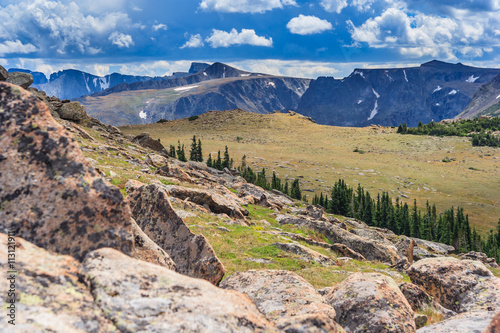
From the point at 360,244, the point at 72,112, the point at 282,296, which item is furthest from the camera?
the point at 72,112

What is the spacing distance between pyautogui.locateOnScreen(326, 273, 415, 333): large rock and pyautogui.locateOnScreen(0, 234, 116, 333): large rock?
7.78 m

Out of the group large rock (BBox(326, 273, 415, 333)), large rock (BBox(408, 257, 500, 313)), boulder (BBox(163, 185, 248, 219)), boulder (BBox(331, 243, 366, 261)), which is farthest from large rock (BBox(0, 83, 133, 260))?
boulder (BBox(331, 243, 366, 261))

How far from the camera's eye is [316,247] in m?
30.7

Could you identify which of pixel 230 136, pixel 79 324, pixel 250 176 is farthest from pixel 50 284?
pixel 230 136

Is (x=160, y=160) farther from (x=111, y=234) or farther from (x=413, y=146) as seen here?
(x=413, y=146)

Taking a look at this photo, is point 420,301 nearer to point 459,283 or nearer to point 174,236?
point 459,283

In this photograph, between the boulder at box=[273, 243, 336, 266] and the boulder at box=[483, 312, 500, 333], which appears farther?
the boulder at box=[273, 243, 336, 266]

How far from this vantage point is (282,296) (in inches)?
391

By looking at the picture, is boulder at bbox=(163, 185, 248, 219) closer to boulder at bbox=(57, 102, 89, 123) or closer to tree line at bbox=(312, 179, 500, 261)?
boulder at bbox=(57, 102, 89, 123)

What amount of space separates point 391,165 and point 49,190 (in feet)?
525

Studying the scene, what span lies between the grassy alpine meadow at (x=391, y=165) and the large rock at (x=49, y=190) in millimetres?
104669

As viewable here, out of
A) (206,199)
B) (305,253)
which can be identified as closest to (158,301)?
(305,253)

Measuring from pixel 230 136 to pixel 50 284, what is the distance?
636 ft

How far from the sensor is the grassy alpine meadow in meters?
117
